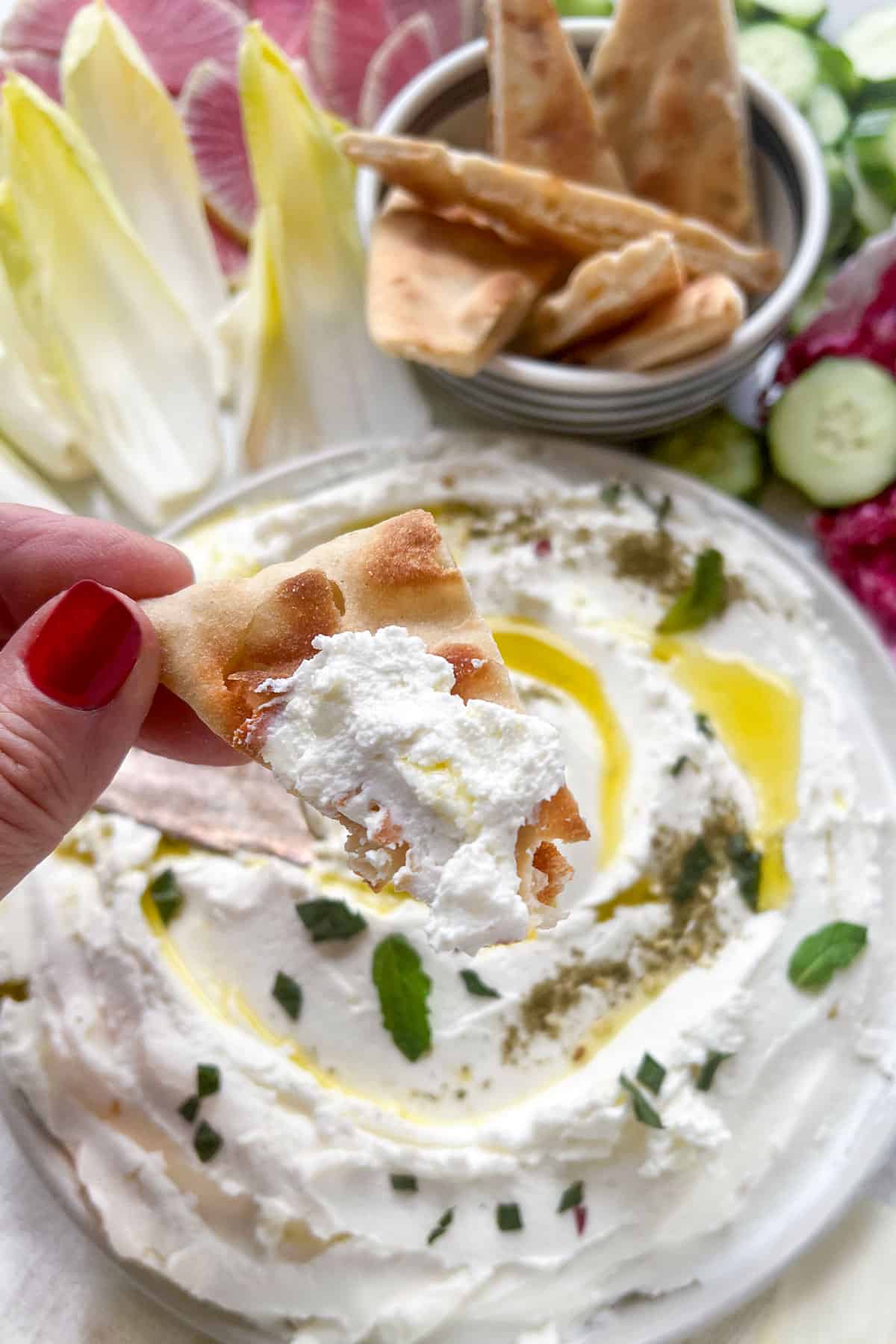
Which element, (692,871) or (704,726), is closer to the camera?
(692,871)

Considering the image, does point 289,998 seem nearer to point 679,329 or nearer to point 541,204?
point 679,329

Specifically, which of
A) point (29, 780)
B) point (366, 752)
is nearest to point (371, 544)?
point (366, 752)

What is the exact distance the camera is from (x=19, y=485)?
3.21m

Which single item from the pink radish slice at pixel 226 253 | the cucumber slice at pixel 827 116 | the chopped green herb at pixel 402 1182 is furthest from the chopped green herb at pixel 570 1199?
the cucumber slice at pixel 827 116

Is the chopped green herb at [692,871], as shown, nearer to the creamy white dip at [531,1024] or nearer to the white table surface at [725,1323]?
the creamy white dip at [531,1024]

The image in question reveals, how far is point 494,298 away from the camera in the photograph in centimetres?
273

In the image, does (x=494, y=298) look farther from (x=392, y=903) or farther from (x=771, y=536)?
(x=392, y=903)

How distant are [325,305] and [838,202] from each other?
1447 mm

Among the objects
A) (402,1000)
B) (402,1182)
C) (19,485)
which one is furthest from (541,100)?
(402,1182)

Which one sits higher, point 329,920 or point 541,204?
point 541,204

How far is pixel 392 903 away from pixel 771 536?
131 centimetres

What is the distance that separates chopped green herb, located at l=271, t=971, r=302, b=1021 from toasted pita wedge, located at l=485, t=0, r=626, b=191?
2018 mm

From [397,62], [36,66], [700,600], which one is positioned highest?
[36,66]

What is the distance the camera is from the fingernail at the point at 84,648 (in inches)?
73.4
